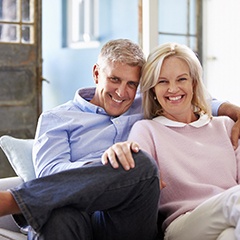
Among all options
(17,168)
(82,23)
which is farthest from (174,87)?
(82,23)

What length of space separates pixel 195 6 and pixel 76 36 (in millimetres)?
1461

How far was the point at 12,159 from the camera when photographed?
1852mm

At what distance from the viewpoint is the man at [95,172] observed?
1312mm

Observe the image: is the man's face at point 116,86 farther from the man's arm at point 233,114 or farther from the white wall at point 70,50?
the white wall at point 70,50

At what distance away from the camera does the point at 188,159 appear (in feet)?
5.54

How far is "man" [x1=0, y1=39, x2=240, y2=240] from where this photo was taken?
1312mm

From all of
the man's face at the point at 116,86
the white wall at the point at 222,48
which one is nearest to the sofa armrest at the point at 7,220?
the man's face at the point at 116,86

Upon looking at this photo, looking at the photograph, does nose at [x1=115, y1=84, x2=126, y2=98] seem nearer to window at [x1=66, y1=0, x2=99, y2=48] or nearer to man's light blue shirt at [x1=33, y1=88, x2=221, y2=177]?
man's light blue shirt at [x1=33, y1=88, x2=221, y2=177]

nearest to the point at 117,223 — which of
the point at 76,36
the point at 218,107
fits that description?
the point at 218,107

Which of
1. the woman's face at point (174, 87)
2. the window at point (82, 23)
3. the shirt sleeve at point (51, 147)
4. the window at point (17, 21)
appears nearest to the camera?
the shirt sleeve at point (51, 147)

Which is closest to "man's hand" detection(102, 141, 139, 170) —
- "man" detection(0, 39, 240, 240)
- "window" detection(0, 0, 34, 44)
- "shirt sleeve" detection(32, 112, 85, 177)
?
"man" detection(0, 39, 240, 240)

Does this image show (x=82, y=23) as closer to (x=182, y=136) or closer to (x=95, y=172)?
(x=182, y=136)

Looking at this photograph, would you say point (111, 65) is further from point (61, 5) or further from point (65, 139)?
point (61, 5)

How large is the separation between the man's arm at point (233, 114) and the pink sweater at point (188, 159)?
0.02 metres
